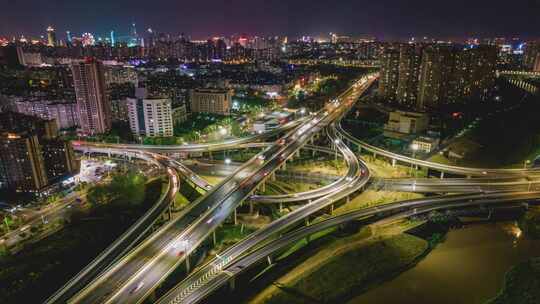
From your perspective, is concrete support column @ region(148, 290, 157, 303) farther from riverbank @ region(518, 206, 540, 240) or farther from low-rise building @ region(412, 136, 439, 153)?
low-rise building @ region(412, 136, 439, 153)

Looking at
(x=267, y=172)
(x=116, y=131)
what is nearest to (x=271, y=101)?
(x=116, y=131)

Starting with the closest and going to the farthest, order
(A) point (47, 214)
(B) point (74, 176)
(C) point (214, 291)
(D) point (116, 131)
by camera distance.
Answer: (C) point (214, 291)
(A) point (47, 214)
(B) point (74, 176)
(D) point (116, 131)

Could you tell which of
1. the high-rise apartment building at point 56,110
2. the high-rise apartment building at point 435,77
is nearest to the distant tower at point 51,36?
the high-rise apartment building at point 56,110

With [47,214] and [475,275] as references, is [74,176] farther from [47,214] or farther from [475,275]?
[475,275]

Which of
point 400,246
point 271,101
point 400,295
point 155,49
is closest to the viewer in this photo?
point 400,295

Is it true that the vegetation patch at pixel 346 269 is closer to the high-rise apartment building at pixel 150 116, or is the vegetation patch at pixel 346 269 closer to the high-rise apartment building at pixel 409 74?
the high-rise apartment building at pixel 150 116

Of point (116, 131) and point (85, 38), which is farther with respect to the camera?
point (85, 38)
